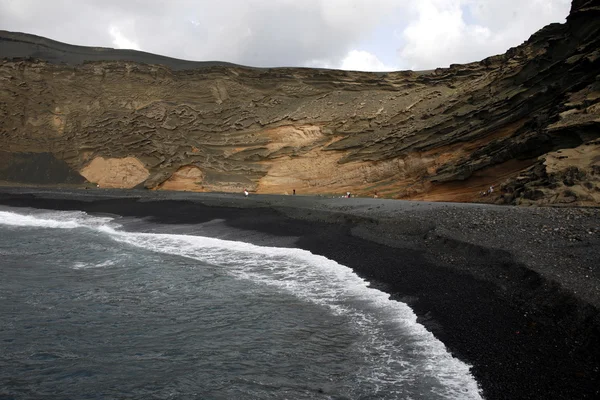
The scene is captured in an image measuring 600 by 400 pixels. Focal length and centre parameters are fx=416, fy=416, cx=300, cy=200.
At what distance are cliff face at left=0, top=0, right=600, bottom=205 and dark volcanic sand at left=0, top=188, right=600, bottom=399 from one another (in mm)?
4978

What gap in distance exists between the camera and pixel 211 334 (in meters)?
7.59

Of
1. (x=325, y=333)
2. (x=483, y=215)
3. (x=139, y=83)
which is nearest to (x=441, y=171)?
(x=483, y=215)

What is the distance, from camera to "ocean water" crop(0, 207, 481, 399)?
570 cm

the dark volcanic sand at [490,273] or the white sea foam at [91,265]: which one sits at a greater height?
the dark volcanic sand at [490,273]

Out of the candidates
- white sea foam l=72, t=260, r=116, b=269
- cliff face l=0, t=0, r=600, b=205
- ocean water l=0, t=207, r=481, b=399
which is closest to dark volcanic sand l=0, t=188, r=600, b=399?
ocean water l=0, t=207, r=481, b=399

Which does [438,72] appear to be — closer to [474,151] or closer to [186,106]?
[474,151]

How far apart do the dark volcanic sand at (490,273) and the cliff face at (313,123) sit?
4.98 m

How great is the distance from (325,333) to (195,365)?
231cm

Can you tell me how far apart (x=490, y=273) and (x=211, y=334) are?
6155mm

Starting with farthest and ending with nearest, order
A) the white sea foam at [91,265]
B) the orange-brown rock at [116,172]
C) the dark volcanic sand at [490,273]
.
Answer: the orange-brown rock at [116,172]
the white sea foam at [91,265]
the dark volcanic sand at [490,273]

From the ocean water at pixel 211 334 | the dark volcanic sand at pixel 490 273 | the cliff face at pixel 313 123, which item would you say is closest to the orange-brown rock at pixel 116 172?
the cliff face at pixel 313 123

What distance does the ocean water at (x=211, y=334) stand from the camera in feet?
18.7

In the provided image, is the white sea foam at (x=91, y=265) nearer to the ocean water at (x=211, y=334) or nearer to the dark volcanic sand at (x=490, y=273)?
the ocean water at (x=211, y=334)

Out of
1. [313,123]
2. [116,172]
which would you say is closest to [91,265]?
[313,123]
